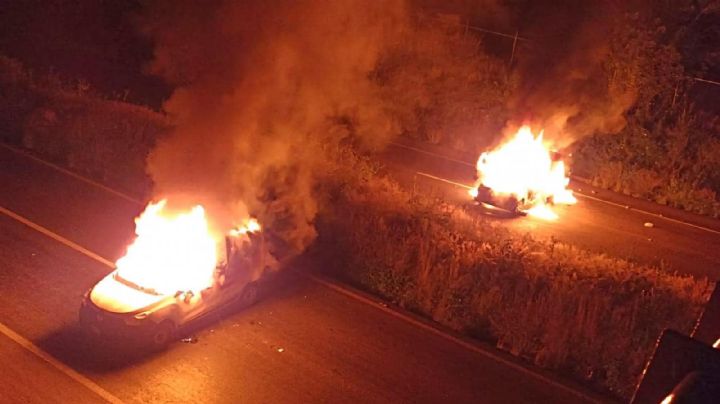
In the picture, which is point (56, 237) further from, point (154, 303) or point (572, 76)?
point (572, 76)

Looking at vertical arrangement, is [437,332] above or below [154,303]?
below

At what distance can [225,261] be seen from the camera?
365 inches

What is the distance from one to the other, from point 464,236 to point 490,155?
195 inches

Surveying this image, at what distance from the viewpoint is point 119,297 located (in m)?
8.37

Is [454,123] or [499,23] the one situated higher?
[499,23]

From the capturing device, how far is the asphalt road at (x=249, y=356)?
778cm

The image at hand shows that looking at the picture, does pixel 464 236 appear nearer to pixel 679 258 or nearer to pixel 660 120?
pixel 679 258

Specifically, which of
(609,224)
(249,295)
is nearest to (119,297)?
(249,295)

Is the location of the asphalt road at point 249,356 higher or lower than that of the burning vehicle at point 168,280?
lower

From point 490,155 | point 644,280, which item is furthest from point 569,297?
point 490,155

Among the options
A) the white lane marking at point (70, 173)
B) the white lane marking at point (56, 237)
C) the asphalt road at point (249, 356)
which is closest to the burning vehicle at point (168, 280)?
the asphalt road at point (249, 356)

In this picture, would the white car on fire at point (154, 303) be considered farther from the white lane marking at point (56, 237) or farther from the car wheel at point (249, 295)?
the white lane marking at point (56, 237)

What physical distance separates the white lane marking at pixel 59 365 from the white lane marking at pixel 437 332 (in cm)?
425

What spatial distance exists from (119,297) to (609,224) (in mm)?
12899
